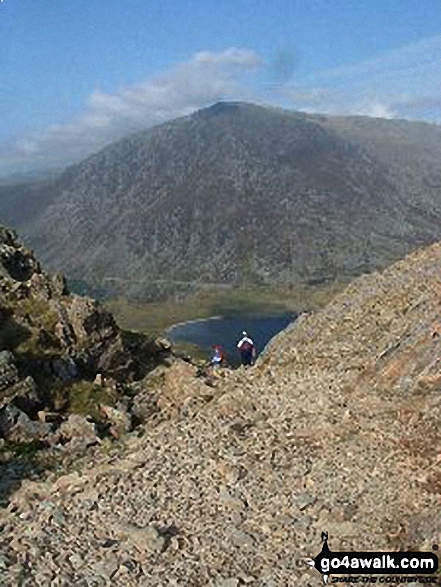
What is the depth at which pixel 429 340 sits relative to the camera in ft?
108

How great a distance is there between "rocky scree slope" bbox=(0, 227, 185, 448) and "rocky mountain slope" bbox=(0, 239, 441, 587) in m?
4.83

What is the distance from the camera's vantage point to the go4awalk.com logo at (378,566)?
22484 mm

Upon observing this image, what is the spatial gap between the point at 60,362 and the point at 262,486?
56.1 feet

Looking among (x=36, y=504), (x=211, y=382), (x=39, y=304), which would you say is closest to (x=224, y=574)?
(x=36, y=504)

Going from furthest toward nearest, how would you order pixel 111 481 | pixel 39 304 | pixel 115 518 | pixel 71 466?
pixel 39 304
pixel 71 466
pixel 111 481
pixel 115 518

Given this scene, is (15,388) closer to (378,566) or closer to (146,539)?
(146,539)

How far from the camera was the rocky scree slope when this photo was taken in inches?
1432

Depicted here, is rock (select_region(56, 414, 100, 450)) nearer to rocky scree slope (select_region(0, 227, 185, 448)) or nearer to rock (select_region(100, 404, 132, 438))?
rocky scree slope (select_region(0, 227, 185, 448))

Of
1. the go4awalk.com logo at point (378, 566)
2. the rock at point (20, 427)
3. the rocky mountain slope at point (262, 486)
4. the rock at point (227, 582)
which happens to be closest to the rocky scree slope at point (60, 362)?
the rock at point (20, 427)

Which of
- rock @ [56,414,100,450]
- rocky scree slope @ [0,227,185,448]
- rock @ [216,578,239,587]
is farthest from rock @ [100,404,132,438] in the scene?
rock @ [216,578,239,587]

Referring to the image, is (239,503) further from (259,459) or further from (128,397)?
(128,397)

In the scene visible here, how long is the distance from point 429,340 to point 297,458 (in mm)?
7460

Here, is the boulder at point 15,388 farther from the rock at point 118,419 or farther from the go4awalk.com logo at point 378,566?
the go4awalk.com logo at point 378,566

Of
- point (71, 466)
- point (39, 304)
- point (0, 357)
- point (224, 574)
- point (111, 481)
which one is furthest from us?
point (39, 304)
